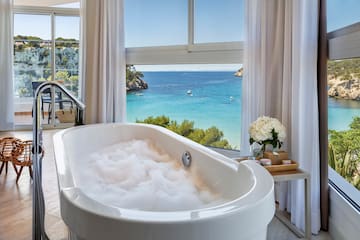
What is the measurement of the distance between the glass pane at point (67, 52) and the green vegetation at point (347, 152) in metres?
4.89

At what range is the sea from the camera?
11.0 feet

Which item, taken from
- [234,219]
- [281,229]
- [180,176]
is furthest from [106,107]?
[234,219]

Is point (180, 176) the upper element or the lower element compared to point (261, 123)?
lower

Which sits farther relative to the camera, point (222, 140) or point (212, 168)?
point (222, 140)

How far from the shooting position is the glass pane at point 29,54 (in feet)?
19.8

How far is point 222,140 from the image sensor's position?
3451mm

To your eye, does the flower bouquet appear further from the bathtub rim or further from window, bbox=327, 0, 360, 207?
the bathtub rim

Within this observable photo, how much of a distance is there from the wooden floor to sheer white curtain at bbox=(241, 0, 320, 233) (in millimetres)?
199

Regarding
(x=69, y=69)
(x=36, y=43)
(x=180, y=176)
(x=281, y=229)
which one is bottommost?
(x=281, y=229)

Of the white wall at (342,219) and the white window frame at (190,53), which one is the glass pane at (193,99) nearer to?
the white window frame at (190,53)

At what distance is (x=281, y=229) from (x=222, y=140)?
1.22 metres

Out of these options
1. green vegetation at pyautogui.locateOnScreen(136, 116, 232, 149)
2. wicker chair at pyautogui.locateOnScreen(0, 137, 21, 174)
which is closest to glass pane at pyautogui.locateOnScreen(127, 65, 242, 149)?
green vegetation at pyautogui.locateOnScreen(136, 116, 232, 149)

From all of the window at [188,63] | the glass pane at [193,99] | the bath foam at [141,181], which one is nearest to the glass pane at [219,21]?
the window at [188,63]

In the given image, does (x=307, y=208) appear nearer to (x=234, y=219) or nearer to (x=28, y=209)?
(x=234, y=219)
